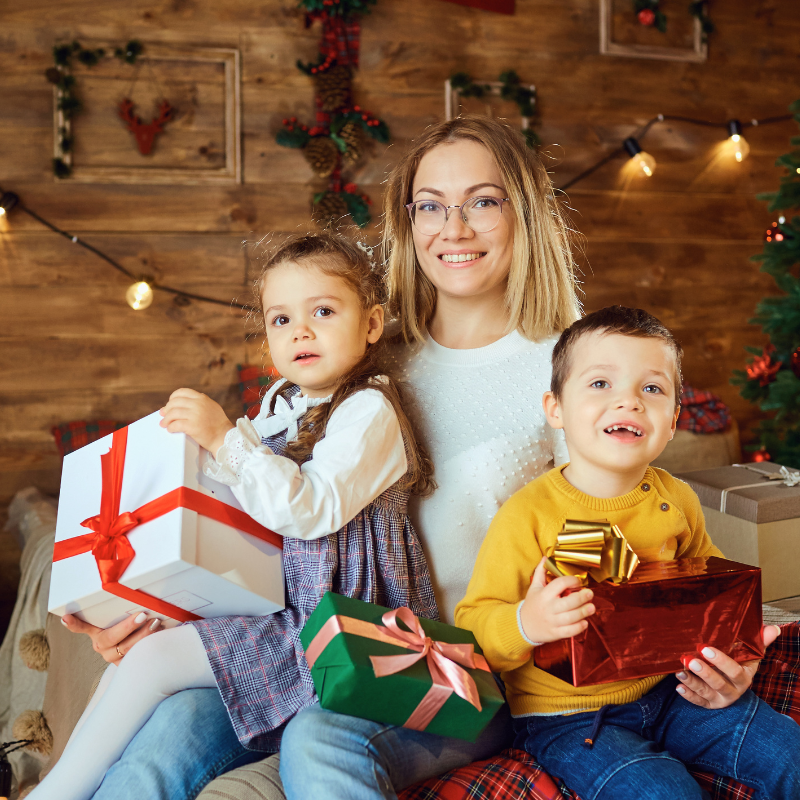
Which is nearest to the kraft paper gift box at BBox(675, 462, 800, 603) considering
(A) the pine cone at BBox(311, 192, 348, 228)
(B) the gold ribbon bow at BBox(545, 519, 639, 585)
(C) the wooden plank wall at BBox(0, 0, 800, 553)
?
(B) the gold ribbon bow at BBox(545, 519, 639, 585)

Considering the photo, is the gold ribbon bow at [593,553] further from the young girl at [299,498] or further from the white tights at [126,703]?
the white tights at [126,703]

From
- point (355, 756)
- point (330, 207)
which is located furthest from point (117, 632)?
point (330, 207)

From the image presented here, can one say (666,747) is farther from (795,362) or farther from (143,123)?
(143,123)

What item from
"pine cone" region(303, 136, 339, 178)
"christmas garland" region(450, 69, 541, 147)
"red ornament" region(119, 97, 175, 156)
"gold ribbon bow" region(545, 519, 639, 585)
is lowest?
"gold ribbon bow" region(545, 519, 639, 585)

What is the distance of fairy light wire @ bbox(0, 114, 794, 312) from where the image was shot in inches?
119

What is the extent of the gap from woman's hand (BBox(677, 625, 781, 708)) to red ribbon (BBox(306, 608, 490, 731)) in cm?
27

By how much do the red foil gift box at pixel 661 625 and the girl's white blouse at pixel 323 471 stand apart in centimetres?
35

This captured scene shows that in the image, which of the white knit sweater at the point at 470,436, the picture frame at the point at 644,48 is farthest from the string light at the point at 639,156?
the white knit sweater at the point at 470,436

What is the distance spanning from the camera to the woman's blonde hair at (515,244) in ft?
4.60

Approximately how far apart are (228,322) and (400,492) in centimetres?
218

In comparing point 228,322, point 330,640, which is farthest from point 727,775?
point 228,322

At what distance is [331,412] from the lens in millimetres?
1222

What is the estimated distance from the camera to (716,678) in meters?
0.94

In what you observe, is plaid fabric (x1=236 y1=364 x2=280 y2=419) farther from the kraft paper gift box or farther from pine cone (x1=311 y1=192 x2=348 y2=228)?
the kraft paper gift box
